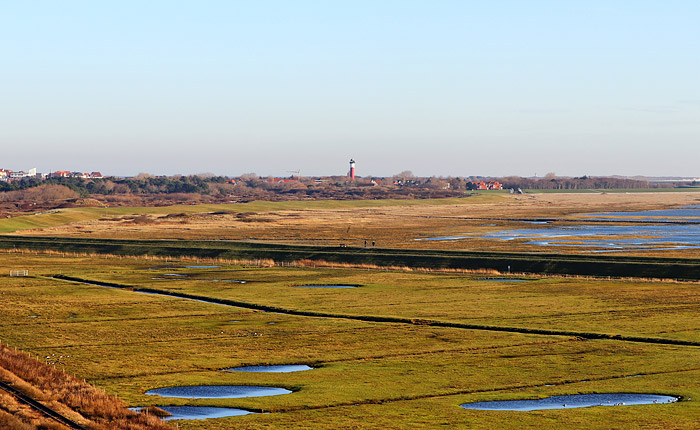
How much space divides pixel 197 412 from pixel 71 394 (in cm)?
664

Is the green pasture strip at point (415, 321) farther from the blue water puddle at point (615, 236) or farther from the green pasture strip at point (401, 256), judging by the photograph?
the blue water puddle at point (615, 236)

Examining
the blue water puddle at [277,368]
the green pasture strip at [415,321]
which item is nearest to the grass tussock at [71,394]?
the blue water puddle at [277,368]

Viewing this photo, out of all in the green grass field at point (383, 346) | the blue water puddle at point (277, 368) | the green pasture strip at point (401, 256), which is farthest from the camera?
the green pasture strip at point (401, 256)

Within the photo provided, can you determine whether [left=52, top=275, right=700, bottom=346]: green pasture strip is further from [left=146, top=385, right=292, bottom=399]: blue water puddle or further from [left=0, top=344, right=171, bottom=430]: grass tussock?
[left=0, top=344, right=171, bottom=430]: grass tussock

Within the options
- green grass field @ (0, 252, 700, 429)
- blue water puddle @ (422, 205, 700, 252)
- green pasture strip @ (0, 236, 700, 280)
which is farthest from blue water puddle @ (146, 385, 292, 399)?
blue water puddle @ (422, 205, 700, 252)

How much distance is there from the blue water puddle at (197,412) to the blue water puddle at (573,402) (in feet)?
36.8

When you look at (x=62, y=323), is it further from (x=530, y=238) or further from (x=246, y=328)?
(x=530, y=238)

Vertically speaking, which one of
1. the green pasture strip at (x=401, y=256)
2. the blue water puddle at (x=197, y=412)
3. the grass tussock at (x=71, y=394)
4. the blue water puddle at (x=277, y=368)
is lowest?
the blue water puddle at (x=277, y=368)

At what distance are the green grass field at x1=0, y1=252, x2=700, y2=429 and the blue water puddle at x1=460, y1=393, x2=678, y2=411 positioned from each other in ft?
2.73

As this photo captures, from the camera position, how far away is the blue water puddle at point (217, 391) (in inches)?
1767

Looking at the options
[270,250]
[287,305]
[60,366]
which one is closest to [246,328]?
[287,305]

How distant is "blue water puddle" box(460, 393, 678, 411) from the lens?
42031mm

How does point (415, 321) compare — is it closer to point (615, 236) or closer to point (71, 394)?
point (71, 394)

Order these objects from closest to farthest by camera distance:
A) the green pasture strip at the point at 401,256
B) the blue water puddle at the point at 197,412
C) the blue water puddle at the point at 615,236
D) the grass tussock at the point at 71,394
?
the grass tussock at the point at 71,394
the blue water puddle at the point at 197,412
the green pasture strip at the point at 401,256
the blue water puddle at the point at 615,236
